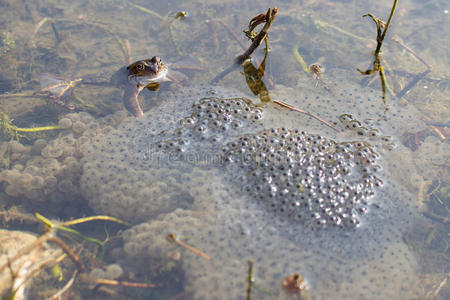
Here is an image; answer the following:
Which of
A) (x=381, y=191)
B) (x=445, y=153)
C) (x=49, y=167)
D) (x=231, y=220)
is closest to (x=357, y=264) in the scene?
(x=381, y=191)

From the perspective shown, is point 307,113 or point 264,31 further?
point 307,113

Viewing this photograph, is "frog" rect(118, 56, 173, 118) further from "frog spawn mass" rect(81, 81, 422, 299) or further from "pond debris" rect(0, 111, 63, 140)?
"pond debris" rect(0, 111, 63, 140)

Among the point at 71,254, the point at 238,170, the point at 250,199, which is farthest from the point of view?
the point at 238,170

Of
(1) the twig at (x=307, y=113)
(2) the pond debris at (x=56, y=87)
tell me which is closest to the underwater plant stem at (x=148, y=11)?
(2) the pond debris at (x=56, y=87)

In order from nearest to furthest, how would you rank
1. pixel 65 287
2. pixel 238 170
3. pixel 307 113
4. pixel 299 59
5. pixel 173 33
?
1. pixel 65 287
2. pixel 238 170
3. pixel 307 113
4. pixel 299 59
5. pixel 173 33

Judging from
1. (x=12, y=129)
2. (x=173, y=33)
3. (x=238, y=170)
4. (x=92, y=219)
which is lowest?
(x=92, y=219)

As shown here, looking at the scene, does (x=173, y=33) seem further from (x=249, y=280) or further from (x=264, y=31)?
(x=249, y=280)

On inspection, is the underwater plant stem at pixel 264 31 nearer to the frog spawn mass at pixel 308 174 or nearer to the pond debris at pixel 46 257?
the frog spawn mass at pixel 308 174

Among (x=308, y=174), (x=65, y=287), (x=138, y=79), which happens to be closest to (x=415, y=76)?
(x=308, y=174)
